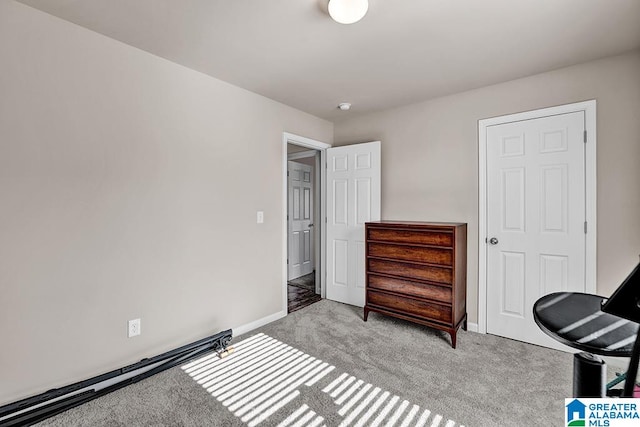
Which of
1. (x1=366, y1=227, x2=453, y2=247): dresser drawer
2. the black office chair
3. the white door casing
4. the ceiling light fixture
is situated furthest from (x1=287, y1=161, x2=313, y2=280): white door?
the black office chair

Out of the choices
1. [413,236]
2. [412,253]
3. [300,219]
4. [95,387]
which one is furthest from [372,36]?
[300,219]

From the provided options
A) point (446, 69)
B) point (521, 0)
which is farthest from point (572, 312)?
point (446, 69)

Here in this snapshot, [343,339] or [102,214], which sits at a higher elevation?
[102,214]

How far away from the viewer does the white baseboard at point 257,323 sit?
2904mm

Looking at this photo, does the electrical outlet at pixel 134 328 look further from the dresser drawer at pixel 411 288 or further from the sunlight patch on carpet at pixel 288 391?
the dresser drawer at pixel 411 288

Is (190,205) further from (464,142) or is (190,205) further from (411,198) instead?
(464,142)

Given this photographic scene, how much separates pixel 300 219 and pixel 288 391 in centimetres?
332

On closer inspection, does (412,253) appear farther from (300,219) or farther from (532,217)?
(300,219)

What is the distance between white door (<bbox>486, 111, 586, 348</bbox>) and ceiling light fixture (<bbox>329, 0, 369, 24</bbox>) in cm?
185

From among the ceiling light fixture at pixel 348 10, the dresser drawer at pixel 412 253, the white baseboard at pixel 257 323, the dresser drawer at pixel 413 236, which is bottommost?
the white baseboard at pixel 257 323

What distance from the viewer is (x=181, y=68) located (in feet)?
8.08

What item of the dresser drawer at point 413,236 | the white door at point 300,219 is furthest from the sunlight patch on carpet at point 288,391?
the white door at point 300,219

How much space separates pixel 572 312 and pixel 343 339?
203 cm

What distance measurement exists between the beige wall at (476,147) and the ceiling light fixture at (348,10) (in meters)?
1.76
